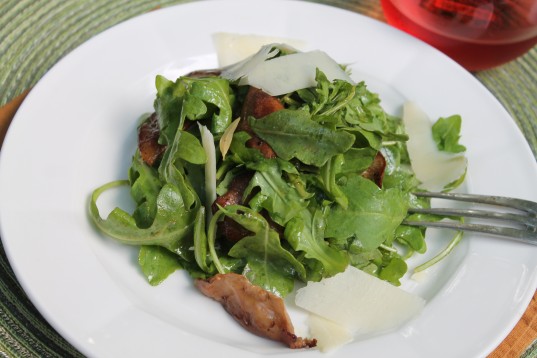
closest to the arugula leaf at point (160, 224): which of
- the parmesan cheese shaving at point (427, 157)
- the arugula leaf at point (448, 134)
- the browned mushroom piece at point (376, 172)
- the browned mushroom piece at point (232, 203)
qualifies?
the browned mushroom piece at point (232, 203)

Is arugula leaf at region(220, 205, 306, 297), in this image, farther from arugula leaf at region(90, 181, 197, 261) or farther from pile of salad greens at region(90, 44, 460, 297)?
arugula leaf at region(90, 181, 197, 261)

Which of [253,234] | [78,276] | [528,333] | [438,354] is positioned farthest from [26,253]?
[528,333]

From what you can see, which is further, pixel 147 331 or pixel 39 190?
pixel 39 190

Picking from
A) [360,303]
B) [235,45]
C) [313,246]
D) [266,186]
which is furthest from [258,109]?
[360,303]

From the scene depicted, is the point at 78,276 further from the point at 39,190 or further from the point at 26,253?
the point at 39,190

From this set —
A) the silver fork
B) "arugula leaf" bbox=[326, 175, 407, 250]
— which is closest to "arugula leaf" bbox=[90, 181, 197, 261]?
"arugula leaf" bbox=[326, 175, 407, 250]

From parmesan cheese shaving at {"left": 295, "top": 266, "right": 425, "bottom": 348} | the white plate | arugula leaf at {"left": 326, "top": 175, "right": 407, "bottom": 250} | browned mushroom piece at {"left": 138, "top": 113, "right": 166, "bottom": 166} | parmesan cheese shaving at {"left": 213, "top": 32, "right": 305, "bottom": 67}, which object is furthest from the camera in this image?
parmesan cheese shaving at {"left": 213, "top": 32, "right": 305, "bottom": 67}

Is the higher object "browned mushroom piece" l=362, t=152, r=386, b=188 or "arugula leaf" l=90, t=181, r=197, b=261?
"arugula leaf" l=90, t=181, r=197, b=261
